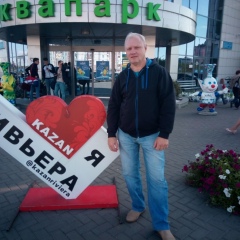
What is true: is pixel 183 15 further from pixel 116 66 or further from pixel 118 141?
pixel 118 141

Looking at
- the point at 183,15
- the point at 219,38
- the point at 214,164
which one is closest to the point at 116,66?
the point at 183,15

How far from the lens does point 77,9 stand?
774 centimetres

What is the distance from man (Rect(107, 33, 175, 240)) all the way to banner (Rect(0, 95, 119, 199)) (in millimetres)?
286

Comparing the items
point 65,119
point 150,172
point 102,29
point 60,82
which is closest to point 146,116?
point 150,172

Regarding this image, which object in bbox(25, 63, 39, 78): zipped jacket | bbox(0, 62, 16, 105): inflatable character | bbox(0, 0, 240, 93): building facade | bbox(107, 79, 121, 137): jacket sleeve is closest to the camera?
bbox(107, 79, 121, 137): jacket sleeve

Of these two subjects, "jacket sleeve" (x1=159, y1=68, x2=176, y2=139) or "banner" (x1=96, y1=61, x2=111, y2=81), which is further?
"banner" (x1=96, y1=61, x2=111, y2=81)

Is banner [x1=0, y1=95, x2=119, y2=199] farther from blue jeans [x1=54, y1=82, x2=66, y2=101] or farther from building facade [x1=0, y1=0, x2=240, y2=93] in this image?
blue jeans [x1=54, y1=82, x2=66, y2=101]

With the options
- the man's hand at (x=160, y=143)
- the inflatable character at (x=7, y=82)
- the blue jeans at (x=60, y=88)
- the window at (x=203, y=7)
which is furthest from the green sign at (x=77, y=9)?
the window at (x=203, y=7)

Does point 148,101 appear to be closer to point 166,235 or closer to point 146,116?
point 146,116

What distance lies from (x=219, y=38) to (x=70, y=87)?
13420 millimetres

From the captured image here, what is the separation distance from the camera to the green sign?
7.76m

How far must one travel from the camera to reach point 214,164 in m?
3.29

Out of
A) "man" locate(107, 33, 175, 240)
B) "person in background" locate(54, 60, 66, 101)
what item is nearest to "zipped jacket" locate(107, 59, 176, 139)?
"man" locate(107, 33, 175, 240)

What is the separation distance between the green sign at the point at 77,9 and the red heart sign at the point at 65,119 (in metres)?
6.17
